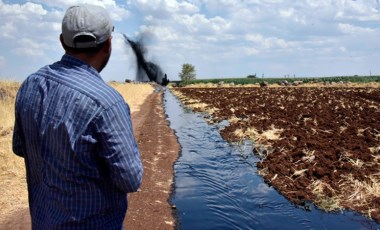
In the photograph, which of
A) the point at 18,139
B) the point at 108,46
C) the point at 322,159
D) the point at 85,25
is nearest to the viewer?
the point at 85,25

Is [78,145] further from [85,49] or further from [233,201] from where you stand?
[233,201]

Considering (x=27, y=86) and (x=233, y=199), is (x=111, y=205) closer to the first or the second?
(x=27, y=86)

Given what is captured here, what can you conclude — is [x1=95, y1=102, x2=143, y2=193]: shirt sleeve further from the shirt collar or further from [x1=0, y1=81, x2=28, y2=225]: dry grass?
[x1=0, y1=81, x2=28, y2=225]: dry grass

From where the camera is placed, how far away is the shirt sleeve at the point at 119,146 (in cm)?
202

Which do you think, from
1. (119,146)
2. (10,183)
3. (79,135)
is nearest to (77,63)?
(79,135)

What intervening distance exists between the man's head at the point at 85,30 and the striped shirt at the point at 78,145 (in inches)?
2.9

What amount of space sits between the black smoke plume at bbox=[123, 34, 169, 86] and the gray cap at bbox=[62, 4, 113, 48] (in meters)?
65.3

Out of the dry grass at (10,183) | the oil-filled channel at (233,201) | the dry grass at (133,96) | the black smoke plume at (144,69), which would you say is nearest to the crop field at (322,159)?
the oil-filled channel at (233,201)

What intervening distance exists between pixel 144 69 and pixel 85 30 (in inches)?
3145

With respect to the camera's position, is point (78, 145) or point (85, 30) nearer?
point (78, 145)

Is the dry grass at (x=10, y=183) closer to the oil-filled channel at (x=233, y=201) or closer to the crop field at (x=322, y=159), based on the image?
the oil-filled channel at (x=233, y=201)

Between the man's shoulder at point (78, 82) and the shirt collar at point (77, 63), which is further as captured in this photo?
the shirt collar at point (77, 63)

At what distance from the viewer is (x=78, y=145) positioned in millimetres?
2041

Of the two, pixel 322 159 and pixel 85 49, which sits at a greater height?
pixel 85 49
